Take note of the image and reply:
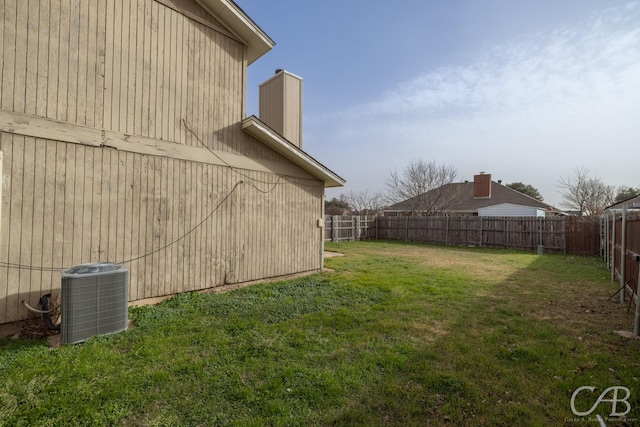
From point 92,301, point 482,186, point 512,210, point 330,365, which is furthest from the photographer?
point 482,186

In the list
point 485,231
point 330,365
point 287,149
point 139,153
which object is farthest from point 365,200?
point 330,365

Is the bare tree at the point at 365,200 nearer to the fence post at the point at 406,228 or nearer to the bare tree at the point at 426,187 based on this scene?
the bare tree at the point at 426,187

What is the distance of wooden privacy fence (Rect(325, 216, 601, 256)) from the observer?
1394 cm

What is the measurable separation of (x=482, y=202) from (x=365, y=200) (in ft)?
41.8

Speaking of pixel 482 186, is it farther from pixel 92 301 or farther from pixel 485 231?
pixel 92 301

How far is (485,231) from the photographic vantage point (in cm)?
1688

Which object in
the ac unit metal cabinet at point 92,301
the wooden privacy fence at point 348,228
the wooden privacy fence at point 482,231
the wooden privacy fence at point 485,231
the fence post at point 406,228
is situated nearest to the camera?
the ac unit metal cabinet at point 92,301

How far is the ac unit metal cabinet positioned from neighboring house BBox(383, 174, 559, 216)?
959 inches

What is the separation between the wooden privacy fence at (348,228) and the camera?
741 inches

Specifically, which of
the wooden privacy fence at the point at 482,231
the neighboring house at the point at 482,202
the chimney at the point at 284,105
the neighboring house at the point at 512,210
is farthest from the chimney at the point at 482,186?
the chimney at the point at 284,105

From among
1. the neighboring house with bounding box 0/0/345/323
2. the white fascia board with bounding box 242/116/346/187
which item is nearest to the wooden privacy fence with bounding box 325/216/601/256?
the white fascia board with bounding box 242/116/346/187

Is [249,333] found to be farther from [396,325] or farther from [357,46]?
[357,46]

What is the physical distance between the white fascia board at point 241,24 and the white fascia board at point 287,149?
1.79 m

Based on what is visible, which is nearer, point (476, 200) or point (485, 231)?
point (485, 231)
